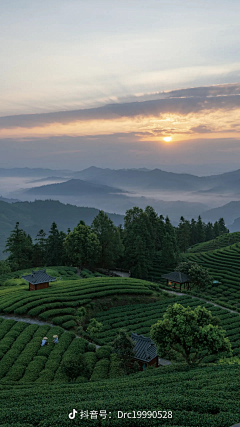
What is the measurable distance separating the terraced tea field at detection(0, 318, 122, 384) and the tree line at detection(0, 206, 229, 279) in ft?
104

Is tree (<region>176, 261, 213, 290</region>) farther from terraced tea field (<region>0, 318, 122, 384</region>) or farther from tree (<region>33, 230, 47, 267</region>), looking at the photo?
tree (<region>33, 230, 47, 267</region>)

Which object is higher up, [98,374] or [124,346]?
[124,346]

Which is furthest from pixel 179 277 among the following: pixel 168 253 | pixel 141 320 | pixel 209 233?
pixel 209 233

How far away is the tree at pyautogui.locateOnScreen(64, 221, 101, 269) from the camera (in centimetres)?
6131

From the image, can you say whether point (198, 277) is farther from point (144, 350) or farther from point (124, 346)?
point (124, 346)

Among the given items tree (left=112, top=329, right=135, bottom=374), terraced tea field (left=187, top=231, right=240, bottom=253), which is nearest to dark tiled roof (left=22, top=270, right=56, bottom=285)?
tree (left=112, top=329, right=135, bottom=374)

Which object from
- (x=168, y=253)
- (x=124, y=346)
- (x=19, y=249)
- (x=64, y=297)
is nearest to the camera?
(x=124, y=346)

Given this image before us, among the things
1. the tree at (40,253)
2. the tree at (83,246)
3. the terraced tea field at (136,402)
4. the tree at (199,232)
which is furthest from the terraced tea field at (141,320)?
the tree at (199,232)

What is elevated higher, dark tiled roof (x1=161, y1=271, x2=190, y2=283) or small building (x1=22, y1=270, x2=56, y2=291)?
small building (x1=22, y1=270, x2=56, y2=291)

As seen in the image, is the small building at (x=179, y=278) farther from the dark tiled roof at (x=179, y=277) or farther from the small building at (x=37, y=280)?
the small building at (x=37, y=280)

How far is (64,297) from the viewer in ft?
124

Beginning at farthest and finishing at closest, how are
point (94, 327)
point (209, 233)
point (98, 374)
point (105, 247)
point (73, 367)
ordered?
point (209, 233)
point (105, 247)
point (94, 327)
point (98, 374)
point (73, 367)

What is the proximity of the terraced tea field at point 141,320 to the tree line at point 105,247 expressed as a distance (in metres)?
23.7

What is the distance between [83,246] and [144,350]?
37.9 m
